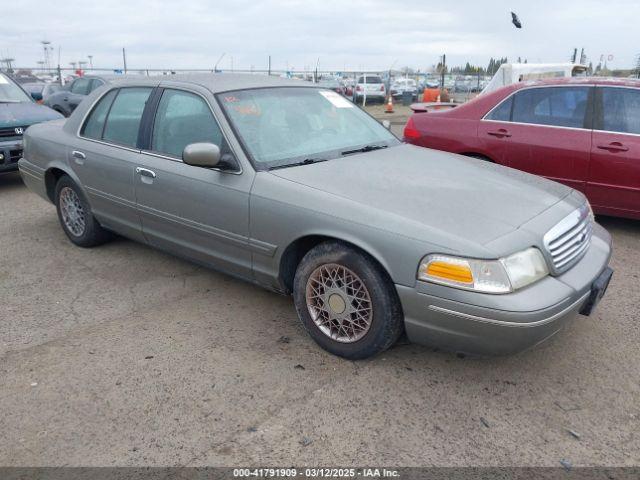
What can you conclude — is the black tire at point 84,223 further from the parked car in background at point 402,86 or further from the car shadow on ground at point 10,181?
the parked car in background at point 402,86

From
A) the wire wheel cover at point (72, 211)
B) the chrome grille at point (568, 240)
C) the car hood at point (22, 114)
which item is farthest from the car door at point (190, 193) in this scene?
the car hood at point (22, 114)

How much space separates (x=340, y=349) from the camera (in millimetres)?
3143

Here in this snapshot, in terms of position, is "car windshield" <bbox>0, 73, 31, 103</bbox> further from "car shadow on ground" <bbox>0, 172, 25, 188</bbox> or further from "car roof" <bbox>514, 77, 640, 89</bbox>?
"car roof" <bbox>514, 77, 640, 89</bbox>

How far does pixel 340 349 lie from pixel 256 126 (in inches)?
61.0

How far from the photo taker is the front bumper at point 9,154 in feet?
22.8

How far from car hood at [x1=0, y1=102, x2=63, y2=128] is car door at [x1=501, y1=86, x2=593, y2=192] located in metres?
6.12

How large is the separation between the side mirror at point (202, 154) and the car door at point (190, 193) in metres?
0.12

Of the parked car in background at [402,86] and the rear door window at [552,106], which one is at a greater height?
the parked car in background at [402,86]

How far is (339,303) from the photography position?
3.07 metres

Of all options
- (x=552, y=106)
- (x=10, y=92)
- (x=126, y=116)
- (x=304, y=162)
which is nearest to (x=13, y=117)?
(x=10, y=92)

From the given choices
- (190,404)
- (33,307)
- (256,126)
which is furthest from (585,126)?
(33,307)

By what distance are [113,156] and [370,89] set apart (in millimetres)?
22779

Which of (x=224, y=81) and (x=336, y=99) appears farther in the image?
(x=336, y=99)

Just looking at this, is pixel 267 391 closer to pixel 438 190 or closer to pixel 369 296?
pixel 369 296
